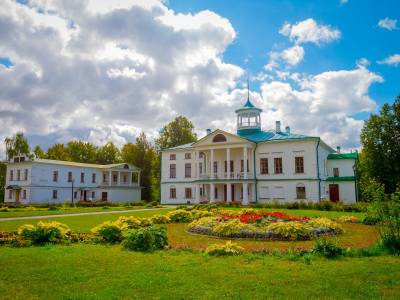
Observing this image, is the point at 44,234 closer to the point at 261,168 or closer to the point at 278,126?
the point at 261,168

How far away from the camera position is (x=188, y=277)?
6543 mm

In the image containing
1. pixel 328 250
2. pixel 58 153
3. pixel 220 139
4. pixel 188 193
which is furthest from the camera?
pixel 58 153

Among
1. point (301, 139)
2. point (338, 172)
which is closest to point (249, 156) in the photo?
point (301, 139)

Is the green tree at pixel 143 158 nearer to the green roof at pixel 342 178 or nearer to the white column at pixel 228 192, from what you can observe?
the white column at pixel 228 192

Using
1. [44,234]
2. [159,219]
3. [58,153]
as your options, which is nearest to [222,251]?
[44,234]

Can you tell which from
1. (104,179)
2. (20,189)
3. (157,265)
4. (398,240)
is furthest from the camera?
(104,179)

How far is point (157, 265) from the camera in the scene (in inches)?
297

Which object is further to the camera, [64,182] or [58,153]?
[58,153]

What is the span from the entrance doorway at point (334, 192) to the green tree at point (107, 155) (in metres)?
46.6

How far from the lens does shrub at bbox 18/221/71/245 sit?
10406 millimetres

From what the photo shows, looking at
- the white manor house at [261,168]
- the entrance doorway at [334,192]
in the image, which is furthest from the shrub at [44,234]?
the entrance doorway at [334,192]

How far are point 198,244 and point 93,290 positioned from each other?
204 inches

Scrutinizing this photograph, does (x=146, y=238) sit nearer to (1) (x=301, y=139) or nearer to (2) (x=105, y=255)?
(2) (x=105, y=255)

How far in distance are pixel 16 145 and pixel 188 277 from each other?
5886 cm
